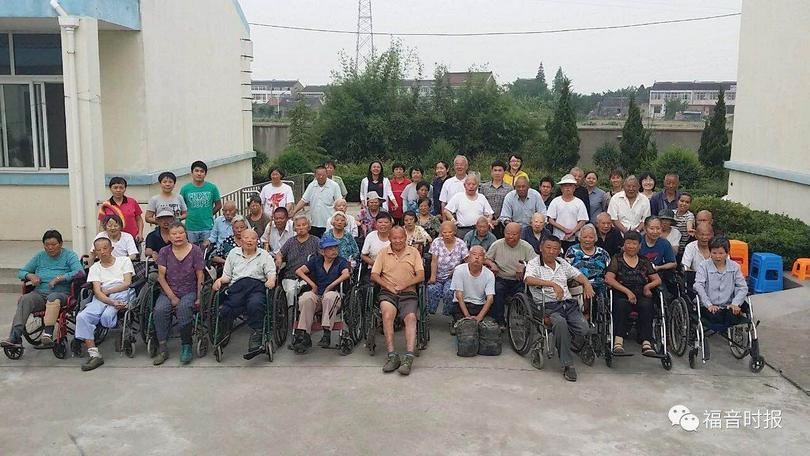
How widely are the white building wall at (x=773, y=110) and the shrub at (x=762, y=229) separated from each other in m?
0.57

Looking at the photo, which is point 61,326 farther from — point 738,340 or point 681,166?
point 681,166

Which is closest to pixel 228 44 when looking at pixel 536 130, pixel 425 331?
pixel 425 331

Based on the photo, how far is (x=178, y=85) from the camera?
10844 millimetres

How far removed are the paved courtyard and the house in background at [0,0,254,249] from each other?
2821 mm

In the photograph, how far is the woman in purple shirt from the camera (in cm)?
623

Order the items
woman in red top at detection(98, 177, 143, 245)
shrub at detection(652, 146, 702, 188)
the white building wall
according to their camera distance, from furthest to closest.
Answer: shrub at detection(652, 146, 702, 188), the white building wall, woman in red top at detection(98, 177, 143, 245)

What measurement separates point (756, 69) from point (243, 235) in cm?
900

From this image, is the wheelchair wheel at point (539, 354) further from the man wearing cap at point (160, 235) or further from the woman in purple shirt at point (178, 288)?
Result: the man wearing cap at point (160, 235)

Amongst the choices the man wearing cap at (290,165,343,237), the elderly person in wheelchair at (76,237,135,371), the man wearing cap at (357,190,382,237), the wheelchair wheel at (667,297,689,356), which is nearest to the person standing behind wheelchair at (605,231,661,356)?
the wheelchair wheel at (667,297,689,356)

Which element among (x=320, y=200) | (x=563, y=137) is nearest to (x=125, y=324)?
(x=320, y=200)

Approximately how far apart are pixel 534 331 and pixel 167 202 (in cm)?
414

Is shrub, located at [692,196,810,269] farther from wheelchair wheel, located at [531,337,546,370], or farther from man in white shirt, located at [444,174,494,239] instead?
wheelchair wheel, located at [531,337,546,370]

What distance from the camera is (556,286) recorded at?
20.5 feet

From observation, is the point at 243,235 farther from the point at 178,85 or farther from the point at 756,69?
the point at 756,69
